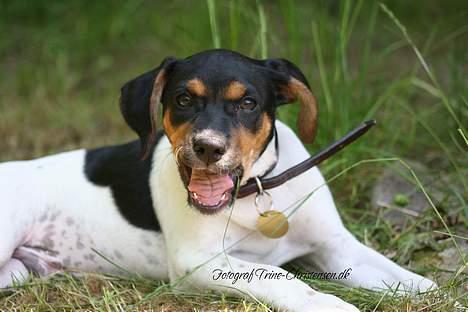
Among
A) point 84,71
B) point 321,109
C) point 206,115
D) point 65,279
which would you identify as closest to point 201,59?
point 206,115

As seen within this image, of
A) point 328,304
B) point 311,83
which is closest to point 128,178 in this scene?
point 328,304

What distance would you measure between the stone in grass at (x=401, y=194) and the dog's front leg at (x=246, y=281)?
1.35 m

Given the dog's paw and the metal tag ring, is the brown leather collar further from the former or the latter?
the dog's paw

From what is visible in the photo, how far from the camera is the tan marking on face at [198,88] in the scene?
4.13m

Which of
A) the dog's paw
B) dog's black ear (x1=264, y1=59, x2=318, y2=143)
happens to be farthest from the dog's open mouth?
the dog's paw

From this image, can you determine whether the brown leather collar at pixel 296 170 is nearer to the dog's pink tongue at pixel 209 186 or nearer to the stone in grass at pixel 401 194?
the dog's pink tongue at pixel 209 186

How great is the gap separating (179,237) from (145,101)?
0.67m

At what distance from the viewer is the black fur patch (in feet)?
15.4

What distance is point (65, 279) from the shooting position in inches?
187

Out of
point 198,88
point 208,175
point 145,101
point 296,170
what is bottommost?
point 296,170

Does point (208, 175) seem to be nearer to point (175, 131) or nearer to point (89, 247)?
point (175, 131)

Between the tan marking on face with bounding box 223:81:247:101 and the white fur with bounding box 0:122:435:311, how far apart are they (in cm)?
41

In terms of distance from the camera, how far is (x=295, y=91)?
14.4 ft

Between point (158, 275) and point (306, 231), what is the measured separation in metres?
0.79
